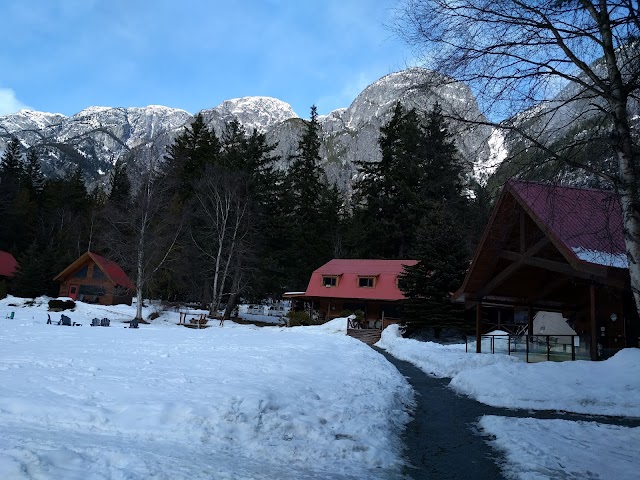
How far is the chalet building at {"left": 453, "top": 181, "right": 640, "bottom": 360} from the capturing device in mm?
11297

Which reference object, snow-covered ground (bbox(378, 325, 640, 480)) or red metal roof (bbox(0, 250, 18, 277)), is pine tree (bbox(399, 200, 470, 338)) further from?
red metal roof (bbox(0, 250, 18, 277))

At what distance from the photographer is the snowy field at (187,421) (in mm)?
4301

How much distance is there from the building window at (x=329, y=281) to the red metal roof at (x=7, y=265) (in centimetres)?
3447

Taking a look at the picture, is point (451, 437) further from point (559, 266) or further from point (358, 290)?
point (358, 290)

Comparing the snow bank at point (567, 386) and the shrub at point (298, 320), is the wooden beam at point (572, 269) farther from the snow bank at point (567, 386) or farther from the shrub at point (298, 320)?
the shrub at point (298, 320)

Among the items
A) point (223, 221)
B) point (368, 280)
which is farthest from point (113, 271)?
point (368, 280)

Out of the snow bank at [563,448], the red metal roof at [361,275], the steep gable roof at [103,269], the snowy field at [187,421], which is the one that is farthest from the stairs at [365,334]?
the snow bank at [563,448]

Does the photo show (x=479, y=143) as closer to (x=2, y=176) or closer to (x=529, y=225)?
(x=529, y=225)

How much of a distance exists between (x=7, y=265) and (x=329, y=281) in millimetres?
38394

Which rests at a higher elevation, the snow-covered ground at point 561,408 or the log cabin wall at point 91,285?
the log cabin wall at point 91,285

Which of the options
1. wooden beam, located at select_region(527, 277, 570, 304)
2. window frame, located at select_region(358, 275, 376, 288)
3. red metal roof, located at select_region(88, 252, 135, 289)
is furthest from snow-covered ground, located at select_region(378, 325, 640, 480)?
red metal roof, located at select_region(88, 252, 135, 289)

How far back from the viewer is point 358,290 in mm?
41062

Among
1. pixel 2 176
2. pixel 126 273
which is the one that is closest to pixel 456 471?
pixel 126 273

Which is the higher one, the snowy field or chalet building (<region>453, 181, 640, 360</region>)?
chalet building (<region>453, 181, 640, 360</region>)
